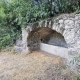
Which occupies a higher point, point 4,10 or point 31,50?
point 4,10

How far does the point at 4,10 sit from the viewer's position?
20.1ft

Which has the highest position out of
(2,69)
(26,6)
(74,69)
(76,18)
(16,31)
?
(26,6)

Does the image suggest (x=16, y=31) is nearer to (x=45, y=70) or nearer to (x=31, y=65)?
(x=31, y=65)

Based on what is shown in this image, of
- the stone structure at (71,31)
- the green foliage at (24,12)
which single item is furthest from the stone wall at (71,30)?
the green foliage at (24,12)

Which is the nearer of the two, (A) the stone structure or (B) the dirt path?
(A) the stone structure

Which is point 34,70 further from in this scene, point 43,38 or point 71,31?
point 43,38

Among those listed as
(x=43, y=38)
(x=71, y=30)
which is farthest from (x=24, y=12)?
(x=71, y=30)

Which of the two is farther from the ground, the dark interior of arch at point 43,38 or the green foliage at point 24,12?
the green foliage at point 24,12

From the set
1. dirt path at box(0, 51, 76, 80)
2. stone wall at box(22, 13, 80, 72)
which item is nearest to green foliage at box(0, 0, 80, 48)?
stone wall at box(22, 13, 80, 72)

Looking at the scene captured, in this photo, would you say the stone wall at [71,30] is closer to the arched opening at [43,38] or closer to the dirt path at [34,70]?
the dirt path at [34,70]

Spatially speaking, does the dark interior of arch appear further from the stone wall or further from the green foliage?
the stone wall

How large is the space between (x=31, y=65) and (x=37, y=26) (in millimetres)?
1359

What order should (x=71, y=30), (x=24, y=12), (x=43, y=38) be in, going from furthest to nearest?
(x=43, y=38) → (x=24, y=12) → (x=71, y=30)

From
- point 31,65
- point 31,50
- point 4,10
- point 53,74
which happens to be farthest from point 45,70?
point 4,10
